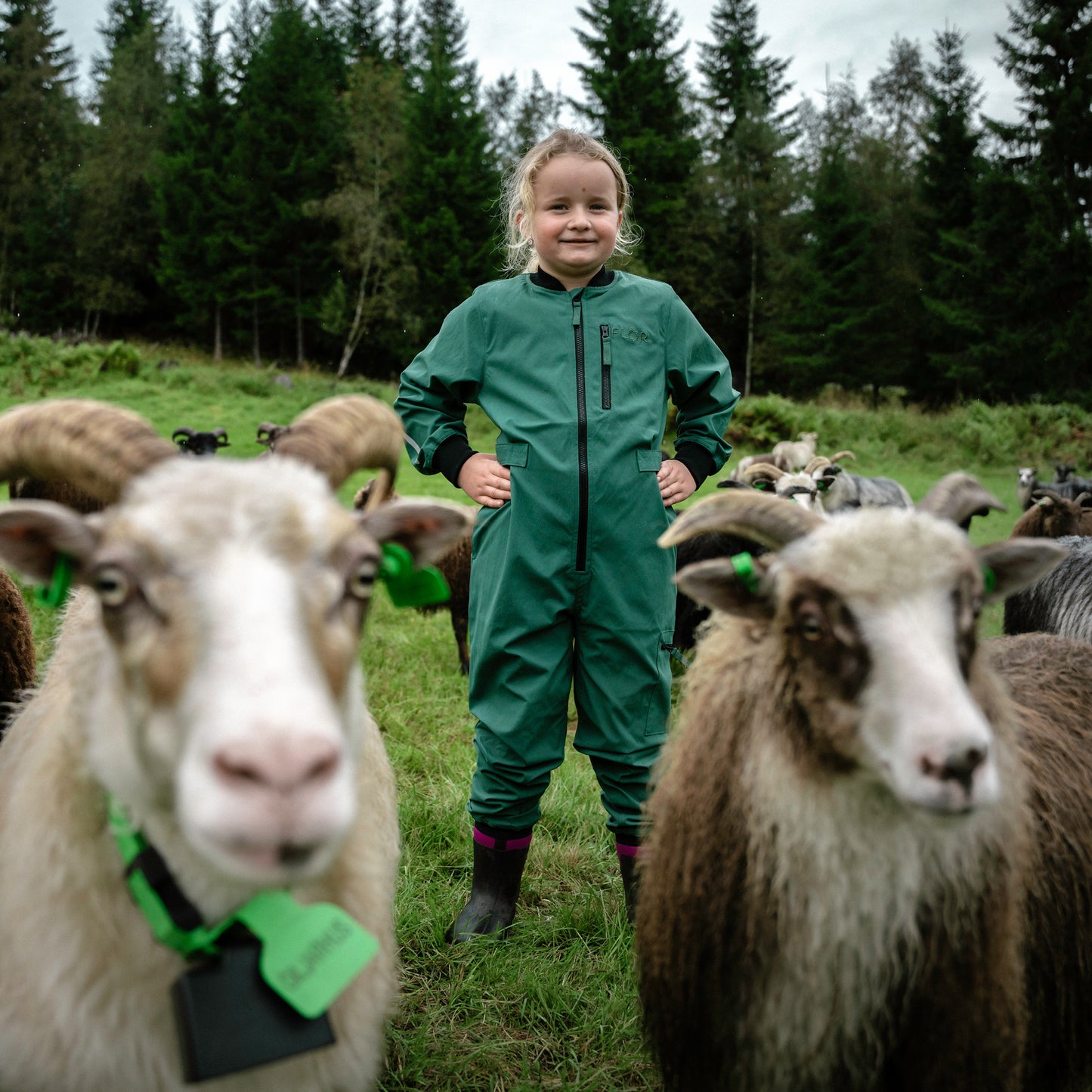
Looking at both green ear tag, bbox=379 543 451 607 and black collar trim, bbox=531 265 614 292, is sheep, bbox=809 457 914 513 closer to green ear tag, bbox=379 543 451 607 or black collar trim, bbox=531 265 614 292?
black collar trim, bbox=531 265 614 292

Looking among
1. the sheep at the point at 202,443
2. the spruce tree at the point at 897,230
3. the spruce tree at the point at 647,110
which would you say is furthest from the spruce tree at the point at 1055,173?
the sheep at the point at 202,443

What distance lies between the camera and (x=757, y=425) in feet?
66.0

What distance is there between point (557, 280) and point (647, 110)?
31.6 meters

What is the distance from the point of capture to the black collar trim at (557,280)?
3.03m

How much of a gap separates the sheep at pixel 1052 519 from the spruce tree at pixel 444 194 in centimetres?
2242

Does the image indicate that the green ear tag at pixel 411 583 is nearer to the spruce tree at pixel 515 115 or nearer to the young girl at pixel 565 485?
the young girl at pixel 565 485

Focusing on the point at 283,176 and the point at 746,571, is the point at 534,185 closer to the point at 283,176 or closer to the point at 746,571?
the point at 746,571

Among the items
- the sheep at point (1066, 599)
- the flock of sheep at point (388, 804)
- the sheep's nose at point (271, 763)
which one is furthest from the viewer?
the sheep at point (1066, 599)

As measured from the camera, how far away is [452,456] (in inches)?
121

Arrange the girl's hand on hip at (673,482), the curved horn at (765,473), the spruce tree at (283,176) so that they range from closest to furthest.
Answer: the girl's hand on hip at (673,482), the curved horn at (765,473), the spruce tree at (283,176)

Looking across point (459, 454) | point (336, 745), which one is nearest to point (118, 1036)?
point (336, 745)

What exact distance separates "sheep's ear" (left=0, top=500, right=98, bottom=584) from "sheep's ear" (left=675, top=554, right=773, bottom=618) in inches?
49.5

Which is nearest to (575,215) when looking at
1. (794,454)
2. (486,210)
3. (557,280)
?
(557,280)

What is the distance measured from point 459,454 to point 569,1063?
1995 mm
